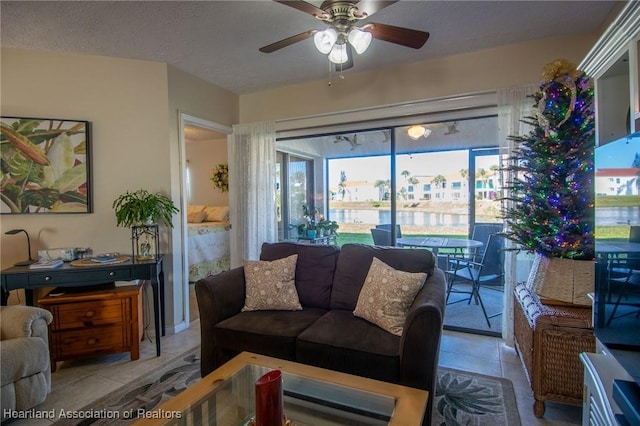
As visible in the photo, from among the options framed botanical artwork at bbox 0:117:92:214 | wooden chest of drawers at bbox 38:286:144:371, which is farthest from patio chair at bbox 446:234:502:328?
framed botanical artwork at bbox 0:117:92:214

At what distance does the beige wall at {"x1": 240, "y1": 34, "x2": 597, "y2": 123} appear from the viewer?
9.24 ft

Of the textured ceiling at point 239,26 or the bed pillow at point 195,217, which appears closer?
the textured ceiling at point 239,26

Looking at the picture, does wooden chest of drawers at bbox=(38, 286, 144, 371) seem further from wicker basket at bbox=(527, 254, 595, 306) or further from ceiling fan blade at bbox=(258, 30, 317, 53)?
wicker basket at bbox=(527, 254, 595, 306)

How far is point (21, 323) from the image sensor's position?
2021 mm

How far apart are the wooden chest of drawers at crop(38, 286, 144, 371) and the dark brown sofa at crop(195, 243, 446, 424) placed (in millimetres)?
810

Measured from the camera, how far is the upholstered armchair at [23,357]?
185 centimetres

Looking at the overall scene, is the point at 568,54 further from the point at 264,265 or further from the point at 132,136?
the point at 132,136

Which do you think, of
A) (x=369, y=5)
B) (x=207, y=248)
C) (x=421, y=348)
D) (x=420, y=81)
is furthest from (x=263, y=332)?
(x=207, y=248)

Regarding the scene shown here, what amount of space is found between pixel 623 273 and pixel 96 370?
132 inches

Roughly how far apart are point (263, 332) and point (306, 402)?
699mm

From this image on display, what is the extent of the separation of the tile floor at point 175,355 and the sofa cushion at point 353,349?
35.6 inches

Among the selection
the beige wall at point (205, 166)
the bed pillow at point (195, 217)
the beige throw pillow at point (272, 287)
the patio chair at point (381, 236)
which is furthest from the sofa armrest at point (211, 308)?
the beige wall at point (205, 166)

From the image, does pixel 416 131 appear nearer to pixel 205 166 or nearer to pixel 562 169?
pixel 562 169

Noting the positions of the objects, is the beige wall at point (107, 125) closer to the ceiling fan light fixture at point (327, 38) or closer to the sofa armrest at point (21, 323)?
the sofa armrest at point (21, 323)
